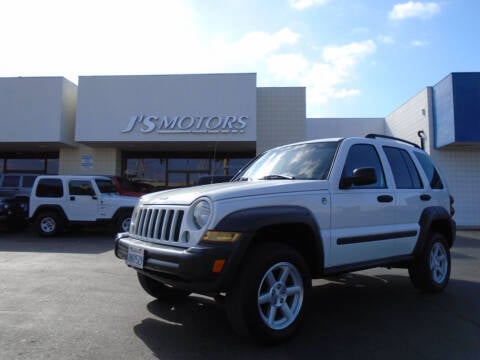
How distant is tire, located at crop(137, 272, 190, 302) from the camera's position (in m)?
4.70

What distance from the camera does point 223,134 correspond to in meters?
15.6

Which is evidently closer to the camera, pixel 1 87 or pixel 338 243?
pixel 338 243

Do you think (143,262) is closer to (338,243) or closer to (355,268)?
(338,243)

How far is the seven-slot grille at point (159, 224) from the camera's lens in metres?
3.60

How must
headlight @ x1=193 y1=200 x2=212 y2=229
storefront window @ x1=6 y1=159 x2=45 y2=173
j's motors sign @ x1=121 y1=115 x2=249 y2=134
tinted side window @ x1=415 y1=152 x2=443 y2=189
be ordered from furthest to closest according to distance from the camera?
storefront window @ x1=6 y1=159 x2=45 y2=173
j's motors sign @ x1=121 y1=115 x2=249 y2=134
tinted side window @ x1=415 y1=152 x2=443 y2=189
headlight @ x1=193 y1=200 x2=212 y2=229

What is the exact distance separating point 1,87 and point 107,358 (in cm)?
1710

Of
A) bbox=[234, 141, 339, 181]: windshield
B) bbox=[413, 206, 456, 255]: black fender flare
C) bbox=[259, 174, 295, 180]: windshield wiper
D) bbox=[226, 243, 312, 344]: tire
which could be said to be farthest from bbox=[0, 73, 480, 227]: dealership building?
bbox=[226, 243, 312, 344]: tire

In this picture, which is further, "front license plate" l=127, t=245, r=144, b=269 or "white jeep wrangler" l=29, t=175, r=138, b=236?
"white jeep wrangler" l=29, t=175, r=138, b=236

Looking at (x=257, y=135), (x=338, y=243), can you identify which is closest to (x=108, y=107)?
(x=257, y=135)

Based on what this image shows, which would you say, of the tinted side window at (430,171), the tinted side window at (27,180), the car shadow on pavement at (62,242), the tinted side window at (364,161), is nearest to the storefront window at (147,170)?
the tinted side window at (27,180)

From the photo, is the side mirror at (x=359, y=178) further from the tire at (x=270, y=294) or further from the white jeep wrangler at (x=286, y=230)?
the tire at (x=270, y=294)

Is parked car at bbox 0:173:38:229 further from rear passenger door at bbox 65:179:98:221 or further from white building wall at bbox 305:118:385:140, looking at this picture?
white building wall at bbox 305:118:385:140

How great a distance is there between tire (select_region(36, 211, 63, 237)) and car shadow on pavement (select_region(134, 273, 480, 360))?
344 inches

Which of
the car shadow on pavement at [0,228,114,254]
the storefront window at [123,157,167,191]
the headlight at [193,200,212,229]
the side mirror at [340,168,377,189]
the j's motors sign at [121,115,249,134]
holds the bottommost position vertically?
the car shadow on pavement at [0,228,114,254]
